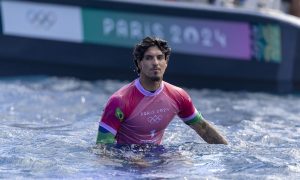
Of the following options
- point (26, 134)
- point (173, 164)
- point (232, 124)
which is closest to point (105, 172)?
point (173, 164)

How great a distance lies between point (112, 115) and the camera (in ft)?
26.4

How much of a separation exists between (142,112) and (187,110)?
0.50 m

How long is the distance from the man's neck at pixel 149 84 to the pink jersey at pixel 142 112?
4 cm

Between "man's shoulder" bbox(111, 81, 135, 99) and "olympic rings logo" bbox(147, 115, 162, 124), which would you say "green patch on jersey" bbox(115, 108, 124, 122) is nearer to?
"man's shoulder" bbox(111, 81, 135, 99)

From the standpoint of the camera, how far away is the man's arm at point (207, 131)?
341 inches

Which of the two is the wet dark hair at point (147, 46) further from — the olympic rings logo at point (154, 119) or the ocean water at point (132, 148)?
the ocean water at point (132, 148)

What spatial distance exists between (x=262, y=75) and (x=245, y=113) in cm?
253

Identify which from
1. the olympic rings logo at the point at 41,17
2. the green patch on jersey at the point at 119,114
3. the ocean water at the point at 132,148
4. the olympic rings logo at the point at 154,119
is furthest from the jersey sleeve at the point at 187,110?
the olympic rings logo at the point at 41,17

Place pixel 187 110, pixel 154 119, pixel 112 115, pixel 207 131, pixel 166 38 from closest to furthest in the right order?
pixel 112 115 < pixel 154 119 < pixel 187 110 < pixel 207 131 < pixel 166 38

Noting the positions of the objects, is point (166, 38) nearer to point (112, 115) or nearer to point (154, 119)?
point (154, 119)

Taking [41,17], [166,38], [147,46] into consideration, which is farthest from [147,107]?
[41,17]

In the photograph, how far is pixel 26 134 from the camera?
9891 millimetres

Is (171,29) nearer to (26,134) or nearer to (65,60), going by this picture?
(65,60)

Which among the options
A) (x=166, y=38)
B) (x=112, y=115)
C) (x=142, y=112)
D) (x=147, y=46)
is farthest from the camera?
(x=166, y=38)
